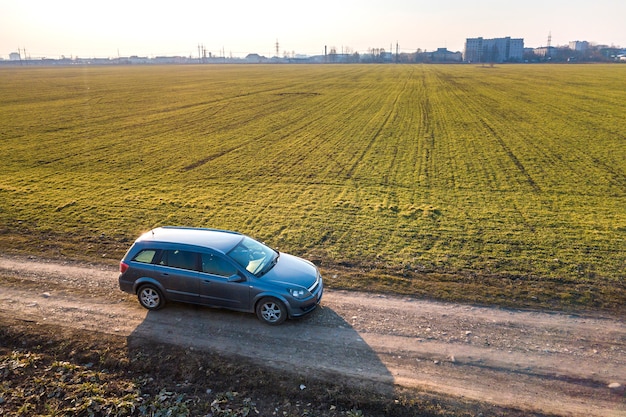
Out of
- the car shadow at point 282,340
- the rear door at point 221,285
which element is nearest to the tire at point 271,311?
the car shadow at point 282,340

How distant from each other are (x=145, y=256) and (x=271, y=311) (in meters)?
3.38

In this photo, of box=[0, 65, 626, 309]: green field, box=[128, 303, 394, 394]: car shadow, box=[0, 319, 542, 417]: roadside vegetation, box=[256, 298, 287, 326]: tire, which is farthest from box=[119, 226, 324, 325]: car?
box=[0, 65, 626, 309]: green field

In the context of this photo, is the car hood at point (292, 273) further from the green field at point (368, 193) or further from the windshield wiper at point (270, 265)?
the green field at point (368, 193)

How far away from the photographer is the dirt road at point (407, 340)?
26.7ft

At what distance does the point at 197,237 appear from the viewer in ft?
35.6

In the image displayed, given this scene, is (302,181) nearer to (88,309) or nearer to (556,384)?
(88,309)

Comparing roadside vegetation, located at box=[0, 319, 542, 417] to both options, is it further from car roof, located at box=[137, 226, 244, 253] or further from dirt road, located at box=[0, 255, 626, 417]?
car roof, located at box=[137, 226, 244, 253]

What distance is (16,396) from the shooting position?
7949mm

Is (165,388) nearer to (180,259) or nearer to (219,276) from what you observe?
(219,276)

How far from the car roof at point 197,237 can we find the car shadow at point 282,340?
5.28 ft

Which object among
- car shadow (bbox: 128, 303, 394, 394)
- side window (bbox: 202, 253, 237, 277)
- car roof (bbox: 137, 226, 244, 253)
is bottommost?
car shadow (bbox: 128, 303, 394, 394)

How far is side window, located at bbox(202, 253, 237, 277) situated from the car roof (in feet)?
0.77

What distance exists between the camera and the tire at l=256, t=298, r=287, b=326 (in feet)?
32.3

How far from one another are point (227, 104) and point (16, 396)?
48167 millimetres
